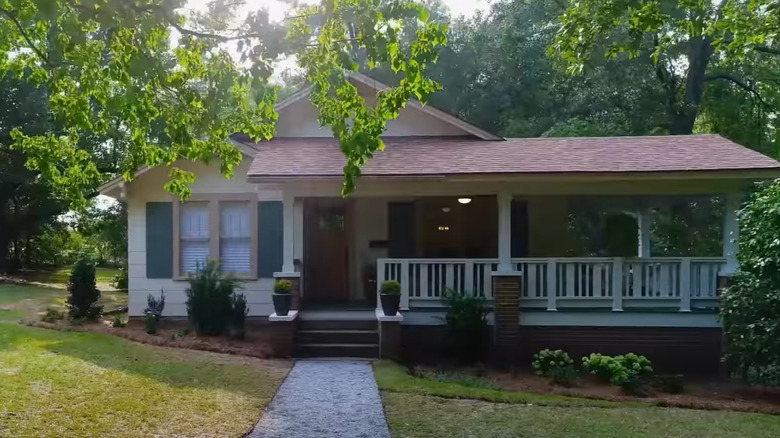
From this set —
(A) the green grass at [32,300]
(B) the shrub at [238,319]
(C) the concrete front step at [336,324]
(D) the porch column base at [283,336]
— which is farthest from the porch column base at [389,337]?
(A) the green grass at [32,300]

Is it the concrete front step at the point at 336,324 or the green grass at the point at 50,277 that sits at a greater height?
the concrete front step at the point at 336,324

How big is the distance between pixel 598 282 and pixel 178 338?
7.42 m

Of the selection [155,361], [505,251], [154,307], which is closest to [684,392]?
[505,251]

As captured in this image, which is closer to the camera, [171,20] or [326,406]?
[171,20]

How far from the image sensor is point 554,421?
7477mm

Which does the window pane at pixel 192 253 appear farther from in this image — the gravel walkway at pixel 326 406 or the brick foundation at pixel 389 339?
the brick foundation at pixel 389 339

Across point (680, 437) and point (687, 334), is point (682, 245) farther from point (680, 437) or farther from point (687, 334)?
point (680, 437)

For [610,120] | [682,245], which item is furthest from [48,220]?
[682,245]

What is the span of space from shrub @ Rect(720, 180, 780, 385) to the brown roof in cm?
157

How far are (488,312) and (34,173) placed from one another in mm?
22003

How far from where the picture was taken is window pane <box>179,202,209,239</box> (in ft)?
46.2

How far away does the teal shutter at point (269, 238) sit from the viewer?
1387 centimetres

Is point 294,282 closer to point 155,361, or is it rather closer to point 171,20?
point 155,361

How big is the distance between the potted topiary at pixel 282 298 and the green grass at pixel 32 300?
22.3 feet
